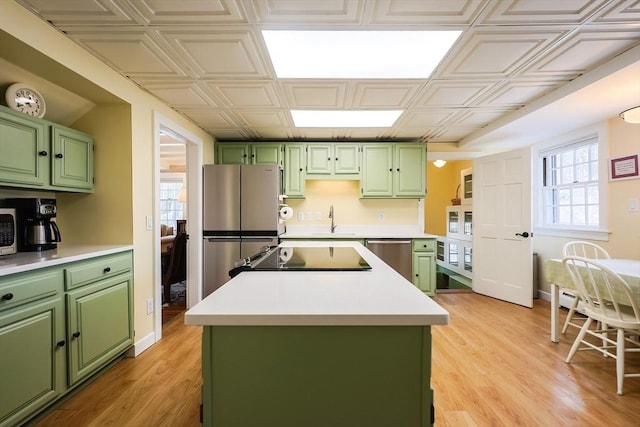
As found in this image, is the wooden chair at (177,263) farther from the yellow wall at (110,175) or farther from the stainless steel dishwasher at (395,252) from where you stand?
the stainless steel dishwasher at (395,252)

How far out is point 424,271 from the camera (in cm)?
385

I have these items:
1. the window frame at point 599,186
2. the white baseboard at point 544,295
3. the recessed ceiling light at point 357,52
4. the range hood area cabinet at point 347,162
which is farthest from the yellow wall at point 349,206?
the recessed ceiling light at point 357,52

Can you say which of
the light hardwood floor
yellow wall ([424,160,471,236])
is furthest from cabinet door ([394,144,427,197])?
yellow wall ([424,160,471,236])

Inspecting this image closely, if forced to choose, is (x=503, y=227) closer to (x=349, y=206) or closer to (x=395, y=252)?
(x=395, y=252)

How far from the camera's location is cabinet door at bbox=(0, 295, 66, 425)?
1.39 meters

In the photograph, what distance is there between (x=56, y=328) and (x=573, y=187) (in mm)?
5100

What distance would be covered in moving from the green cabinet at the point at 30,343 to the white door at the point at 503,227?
441 cm

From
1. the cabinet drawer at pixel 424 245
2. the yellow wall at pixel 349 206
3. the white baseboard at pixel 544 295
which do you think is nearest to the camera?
the white baseboard at pixel 544 295

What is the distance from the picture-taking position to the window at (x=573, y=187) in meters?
3.24

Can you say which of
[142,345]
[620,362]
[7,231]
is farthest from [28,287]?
[620,362]

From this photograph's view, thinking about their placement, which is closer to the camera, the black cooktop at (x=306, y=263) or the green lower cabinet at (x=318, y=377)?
the green lower cabinet at (x=318, y=377)

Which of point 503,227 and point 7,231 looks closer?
point 7,231

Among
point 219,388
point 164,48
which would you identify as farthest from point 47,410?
point 164,48

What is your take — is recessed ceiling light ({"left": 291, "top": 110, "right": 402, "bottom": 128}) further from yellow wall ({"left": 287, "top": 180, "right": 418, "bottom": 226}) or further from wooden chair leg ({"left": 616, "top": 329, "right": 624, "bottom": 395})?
wooden chair leg ({"left": 616, "top": 329, "right": 624, "bottom": 395})
